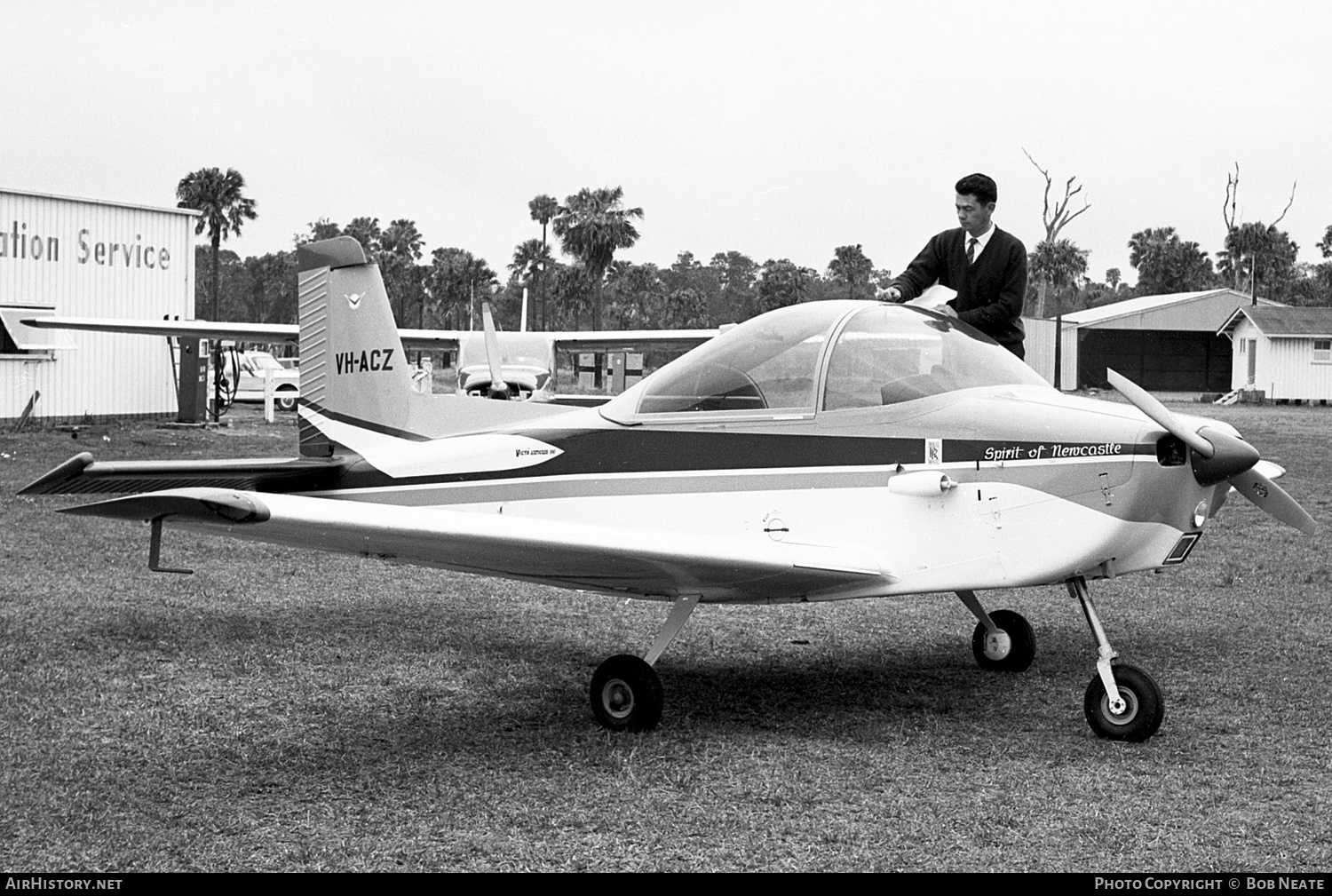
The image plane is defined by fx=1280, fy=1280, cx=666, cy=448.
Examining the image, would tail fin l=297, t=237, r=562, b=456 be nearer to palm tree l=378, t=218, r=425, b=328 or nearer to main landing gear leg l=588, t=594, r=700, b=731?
main landing gear leg l=588, t=594, r=700, b=731

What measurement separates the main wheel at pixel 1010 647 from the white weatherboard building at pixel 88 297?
21907mm

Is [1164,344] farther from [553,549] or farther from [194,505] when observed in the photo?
[194,505]

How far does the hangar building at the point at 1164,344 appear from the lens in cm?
5928

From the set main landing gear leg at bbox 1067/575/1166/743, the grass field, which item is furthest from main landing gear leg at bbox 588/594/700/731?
main landing gear leg at bbox 1067/575/1166/743

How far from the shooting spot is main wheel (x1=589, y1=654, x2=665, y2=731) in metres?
5.14

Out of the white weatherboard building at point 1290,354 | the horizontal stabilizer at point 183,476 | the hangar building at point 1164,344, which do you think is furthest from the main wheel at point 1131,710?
the hangar building at point 1164,344

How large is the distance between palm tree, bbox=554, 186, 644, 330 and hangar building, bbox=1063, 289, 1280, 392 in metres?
23.3

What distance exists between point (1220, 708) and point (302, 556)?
653cm

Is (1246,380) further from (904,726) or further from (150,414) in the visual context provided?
(904,726)

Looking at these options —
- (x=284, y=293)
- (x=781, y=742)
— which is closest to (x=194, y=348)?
(x=781, y=742)

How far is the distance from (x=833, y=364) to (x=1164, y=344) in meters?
60.1

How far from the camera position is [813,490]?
5.23 m

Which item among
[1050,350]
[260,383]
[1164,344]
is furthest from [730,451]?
[1164,344]

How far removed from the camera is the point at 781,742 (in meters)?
5.03
